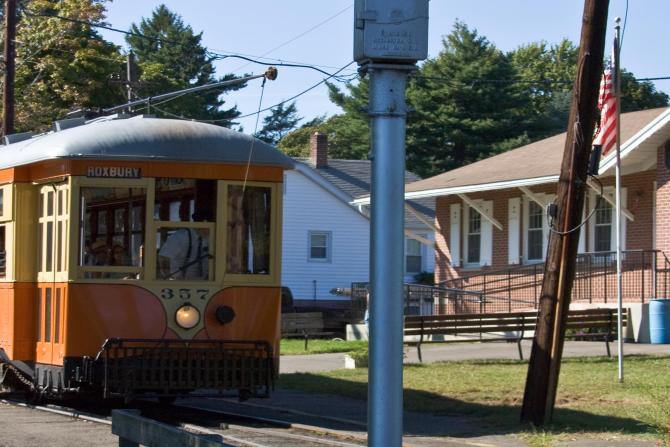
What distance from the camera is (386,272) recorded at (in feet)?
16.8

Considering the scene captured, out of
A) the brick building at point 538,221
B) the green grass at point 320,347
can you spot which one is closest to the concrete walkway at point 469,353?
the green grass at point 320,347

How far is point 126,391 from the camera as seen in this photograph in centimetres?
1170

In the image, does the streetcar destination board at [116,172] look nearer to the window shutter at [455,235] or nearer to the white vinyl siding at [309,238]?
the window shutter at [455,235]

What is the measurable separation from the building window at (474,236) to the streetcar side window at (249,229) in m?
18.3

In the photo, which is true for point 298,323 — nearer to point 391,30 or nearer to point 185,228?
point 185,228

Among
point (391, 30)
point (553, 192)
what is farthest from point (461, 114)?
point (391, 30)

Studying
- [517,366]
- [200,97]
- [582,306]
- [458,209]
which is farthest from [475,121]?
[517,366]

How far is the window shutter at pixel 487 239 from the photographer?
29.8 meters

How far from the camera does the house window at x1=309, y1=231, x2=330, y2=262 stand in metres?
44.1

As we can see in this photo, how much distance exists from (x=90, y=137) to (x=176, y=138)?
0.88m

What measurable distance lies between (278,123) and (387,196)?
250ft

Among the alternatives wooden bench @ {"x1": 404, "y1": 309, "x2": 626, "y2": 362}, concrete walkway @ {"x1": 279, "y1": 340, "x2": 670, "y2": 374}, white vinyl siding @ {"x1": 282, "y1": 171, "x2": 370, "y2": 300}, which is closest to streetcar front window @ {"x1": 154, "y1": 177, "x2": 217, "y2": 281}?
concrete walkway @ {"x1": 279, "y1": 340, "x2": 670, "y2": 374}

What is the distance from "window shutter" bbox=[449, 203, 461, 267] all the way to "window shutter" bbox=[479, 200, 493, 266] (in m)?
1.14

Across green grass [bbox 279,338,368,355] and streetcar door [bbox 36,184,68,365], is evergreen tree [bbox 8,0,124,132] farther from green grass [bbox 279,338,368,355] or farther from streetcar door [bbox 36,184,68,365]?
streetcar door [bbox 36,184,68,365]
